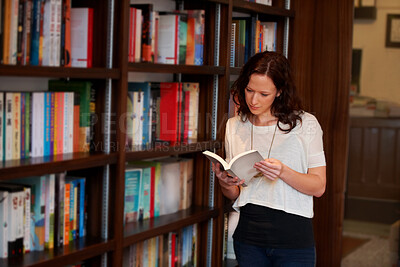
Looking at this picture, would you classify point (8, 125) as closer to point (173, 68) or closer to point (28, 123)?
point (28, 123)

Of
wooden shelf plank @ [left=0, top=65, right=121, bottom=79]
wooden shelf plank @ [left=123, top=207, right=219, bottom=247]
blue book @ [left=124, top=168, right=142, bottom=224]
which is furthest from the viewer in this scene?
blue book @ [left=124, top=168, right=142, bottom=224]

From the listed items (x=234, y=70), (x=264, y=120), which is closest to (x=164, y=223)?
(x=264, y=120)

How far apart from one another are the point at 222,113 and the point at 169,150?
0.44m

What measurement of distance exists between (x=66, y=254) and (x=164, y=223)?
0.61m

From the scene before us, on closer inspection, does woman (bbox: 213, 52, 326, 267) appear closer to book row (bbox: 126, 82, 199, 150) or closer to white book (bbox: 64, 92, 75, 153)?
book row (bbox: 126, 82, 199, 150)

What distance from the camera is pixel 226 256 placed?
10.6 ft

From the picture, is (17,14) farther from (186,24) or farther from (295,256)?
(295,256)

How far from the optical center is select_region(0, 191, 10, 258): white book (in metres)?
2.04

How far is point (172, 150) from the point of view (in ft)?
8.55

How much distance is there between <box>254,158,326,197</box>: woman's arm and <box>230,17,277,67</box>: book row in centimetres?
93

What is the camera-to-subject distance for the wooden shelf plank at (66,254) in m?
2.03

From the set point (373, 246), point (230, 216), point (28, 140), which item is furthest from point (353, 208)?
point (28, 140)

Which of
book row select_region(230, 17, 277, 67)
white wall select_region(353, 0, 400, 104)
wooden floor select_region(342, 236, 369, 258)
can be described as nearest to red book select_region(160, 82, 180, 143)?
book row select_region(230, 17, 277, 67)

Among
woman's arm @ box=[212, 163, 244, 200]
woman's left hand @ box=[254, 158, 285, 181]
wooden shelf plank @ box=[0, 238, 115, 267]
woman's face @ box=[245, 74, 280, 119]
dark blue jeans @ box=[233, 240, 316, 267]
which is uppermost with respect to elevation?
woman's face @ box=[245, 74, 280, 119]
